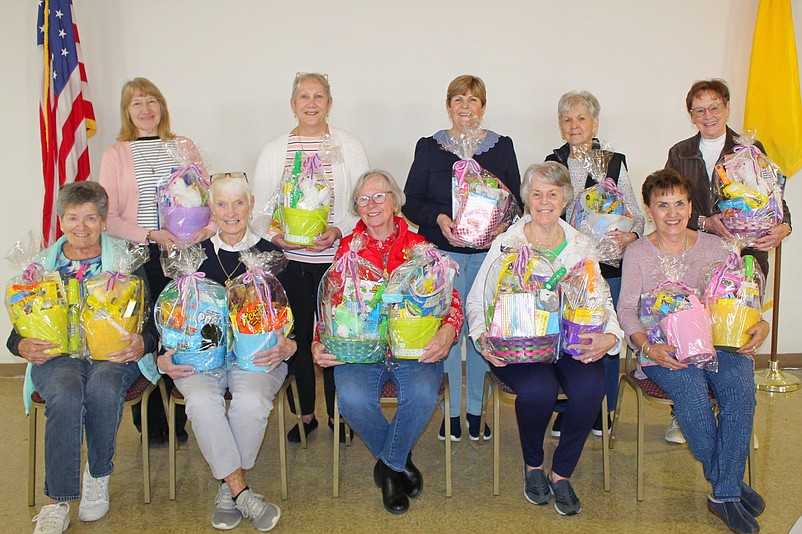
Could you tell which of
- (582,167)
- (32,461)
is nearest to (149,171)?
(32,461)

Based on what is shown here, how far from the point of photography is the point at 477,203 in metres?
3.13

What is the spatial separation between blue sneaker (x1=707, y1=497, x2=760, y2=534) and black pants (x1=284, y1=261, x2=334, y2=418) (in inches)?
71.9

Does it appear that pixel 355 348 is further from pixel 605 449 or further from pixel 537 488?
pixel 605 449

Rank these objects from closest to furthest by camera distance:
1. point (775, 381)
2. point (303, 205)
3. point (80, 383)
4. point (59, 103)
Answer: point (80, 383)
point (303, 205)
point (59, 103)
point (775, 381)

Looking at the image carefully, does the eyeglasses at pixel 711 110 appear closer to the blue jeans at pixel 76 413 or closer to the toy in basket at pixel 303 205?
the toy in basket at pixel 303 205

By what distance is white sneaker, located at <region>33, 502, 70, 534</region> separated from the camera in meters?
2.65

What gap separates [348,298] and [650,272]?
135 centimetres

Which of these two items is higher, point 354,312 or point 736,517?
point 354,312

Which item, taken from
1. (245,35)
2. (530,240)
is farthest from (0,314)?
(530,240)

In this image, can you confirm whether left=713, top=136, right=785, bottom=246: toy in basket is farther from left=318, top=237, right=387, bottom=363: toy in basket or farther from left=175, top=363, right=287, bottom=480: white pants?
left=175, top=363, right=287, bottom=480: white pants

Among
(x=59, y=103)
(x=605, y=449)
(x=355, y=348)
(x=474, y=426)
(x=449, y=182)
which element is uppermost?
(x=59, y=103)

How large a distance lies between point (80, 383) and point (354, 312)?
46.2 inches

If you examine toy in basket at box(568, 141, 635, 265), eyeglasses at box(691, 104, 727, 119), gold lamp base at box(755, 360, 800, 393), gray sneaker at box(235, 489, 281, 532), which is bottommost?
gray sneaker at box(235, 489, 281, 532)

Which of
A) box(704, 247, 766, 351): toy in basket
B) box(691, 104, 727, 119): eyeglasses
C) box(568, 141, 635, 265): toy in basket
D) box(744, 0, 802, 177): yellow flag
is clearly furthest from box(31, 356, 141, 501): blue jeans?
box(744, 0, 802, 177): yellow flag
